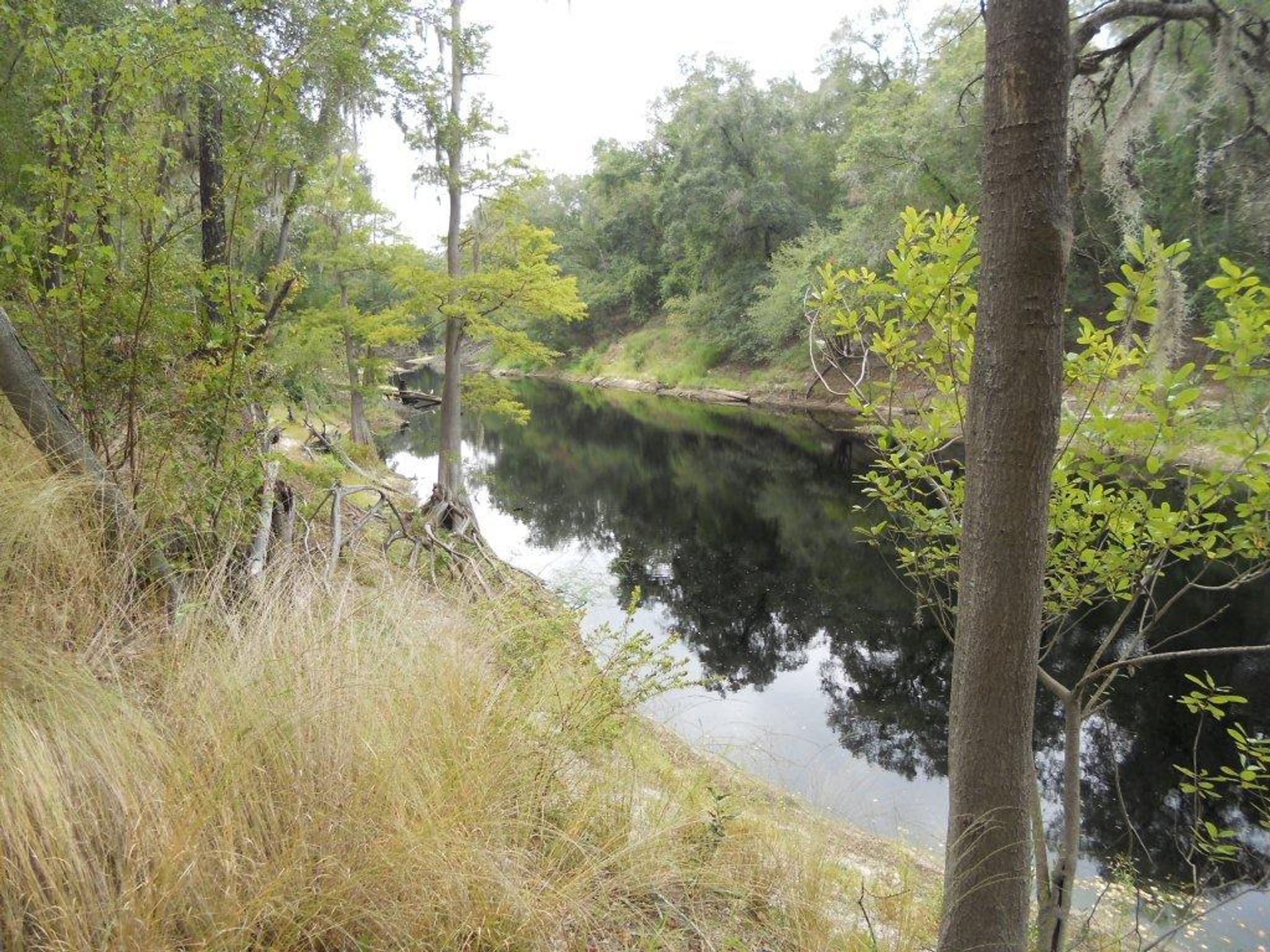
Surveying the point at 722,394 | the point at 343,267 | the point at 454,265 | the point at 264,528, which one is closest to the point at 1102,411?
the point at 264,528

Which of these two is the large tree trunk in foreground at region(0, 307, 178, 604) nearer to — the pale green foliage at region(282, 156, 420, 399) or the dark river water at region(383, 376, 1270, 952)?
the dark river water at region(383, 376, 1270, 952)

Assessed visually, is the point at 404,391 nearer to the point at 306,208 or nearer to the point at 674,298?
the point at 674,298

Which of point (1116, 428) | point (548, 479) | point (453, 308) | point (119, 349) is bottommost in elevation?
point (548, 479)

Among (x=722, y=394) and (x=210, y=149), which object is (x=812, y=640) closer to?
(x=210, y=149)

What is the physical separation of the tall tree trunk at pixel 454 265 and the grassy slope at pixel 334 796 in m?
9.47

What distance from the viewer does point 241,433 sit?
147 inches

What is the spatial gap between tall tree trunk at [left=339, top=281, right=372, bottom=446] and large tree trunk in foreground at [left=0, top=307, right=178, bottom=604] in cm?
1409

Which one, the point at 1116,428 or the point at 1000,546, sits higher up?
the point at 1116,428

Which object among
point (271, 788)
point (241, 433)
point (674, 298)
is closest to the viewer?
point (271, 788)

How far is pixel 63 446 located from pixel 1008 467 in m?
3.55

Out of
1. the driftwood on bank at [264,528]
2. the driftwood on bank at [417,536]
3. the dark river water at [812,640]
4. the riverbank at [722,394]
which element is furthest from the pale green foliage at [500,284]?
the riverbank at [722,394]

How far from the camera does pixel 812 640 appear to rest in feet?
29.2

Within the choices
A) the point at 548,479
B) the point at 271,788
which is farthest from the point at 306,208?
the point at 271,788

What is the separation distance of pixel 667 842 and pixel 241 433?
2840 mm
